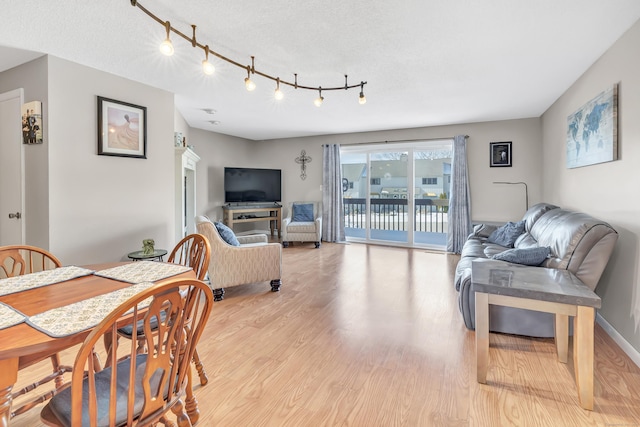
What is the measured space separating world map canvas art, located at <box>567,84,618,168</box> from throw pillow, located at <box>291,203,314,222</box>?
4374 millimetres

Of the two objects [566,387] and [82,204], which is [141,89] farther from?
[566,387]

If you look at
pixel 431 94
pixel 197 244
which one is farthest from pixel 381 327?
pixel 431 94

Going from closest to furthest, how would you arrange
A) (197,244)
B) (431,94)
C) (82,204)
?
(197,244) → (82,204) → (431,94)

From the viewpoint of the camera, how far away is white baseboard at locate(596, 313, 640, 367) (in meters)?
2.05

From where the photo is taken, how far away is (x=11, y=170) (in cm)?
305

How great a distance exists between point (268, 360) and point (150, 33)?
8.37 feet

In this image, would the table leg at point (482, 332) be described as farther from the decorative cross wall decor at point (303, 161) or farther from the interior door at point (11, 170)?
the decorative cross wall decor at point (303, 161)

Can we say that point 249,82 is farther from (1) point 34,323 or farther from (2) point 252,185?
(2) point 252,185

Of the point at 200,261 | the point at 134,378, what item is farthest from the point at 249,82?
the point at 134,378

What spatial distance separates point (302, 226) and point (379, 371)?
14.4 ft

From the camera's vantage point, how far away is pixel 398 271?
4.38m

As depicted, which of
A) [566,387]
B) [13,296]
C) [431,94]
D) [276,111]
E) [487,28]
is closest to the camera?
[13,296]

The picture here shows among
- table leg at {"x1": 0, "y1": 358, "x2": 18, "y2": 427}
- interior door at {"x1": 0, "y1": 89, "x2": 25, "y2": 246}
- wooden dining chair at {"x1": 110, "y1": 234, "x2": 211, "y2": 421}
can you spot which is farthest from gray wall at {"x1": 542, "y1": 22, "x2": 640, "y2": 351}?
interior door at {"x1": 0, "y1": 89, "x2": 25, "y2": 246}

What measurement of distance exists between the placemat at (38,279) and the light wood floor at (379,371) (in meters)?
0.71
